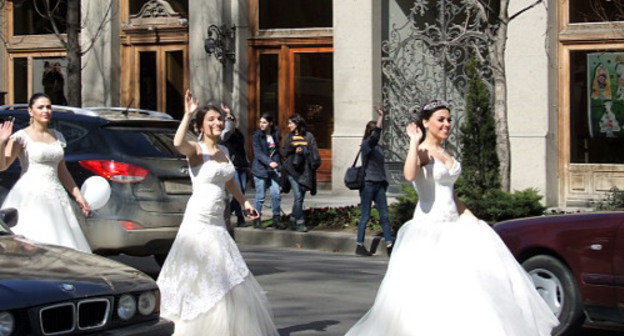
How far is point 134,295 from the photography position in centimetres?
618

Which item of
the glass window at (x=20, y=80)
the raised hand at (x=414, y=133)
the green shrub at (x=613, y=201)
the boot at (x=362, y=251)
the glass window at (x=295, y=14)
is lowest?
the boot at (x=362, y=251)

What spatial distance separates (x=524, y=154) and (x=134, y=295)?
560 inches

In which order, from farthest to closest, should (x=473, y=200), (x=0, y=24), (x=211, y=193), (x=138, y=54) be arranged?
(x=0, y=24)
(x=138, y=54)
(x=473, y=200)
(x=211, y=193)

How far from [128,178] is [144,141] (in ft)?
1.85

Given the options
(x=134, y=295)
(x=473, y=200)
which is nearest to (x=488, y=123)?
(x=473, y=200)

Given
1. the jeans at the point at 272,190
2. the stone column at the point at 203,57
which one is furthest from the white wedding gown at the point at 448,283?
the stone column at the point at 203,57

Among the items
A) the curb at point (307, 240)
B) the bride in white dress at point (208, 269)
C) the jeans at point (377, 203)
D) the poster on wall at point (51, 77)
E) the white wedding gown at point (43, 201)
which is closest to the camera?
the bride in white dress at point (208, 269)

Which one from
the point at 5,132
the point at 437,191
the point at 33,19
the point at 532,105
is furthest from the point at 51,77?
the point at 437,191

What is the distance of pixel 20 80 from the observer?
27.1 metres

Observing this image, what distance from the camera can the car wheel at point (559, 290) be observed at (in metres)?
8.60

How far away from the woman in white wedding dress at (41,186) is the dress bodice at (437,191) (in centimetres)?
307

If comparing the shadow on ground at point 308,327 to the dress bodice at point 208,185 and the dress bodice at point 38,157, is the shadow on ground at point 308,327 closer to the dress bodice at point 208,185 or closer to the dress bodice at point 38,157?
the dress bodice at point 208,185

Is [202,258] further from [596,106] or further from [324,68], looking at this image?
[324,68]

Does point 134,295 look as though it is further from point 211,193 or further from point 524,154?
point 524,154
